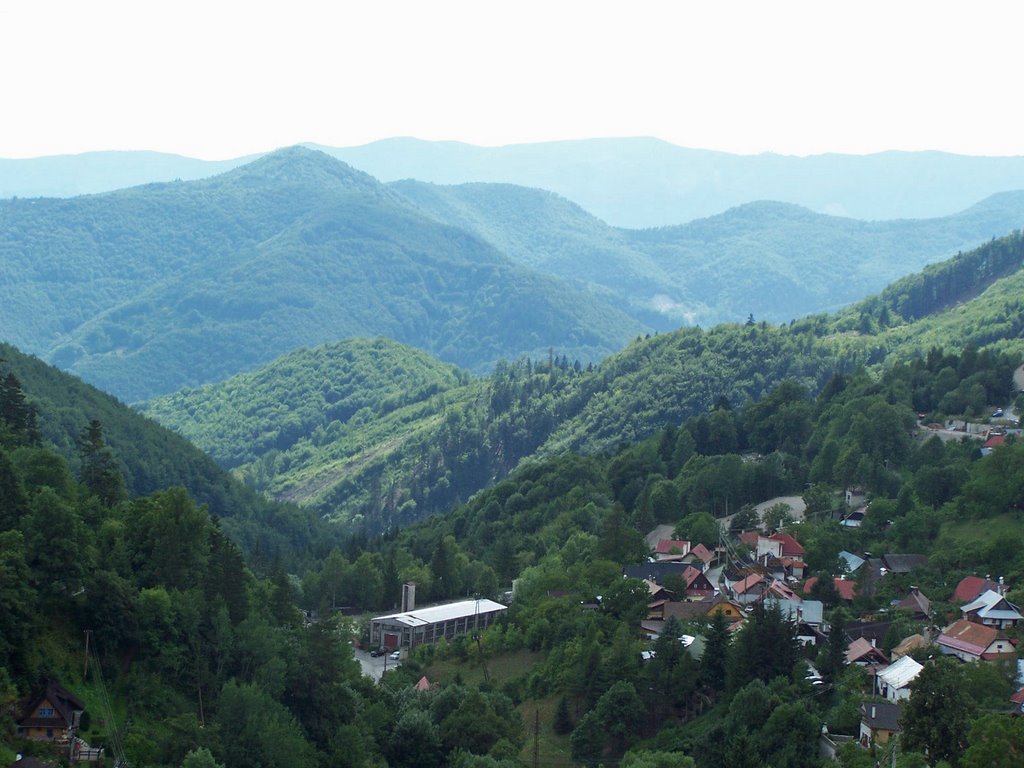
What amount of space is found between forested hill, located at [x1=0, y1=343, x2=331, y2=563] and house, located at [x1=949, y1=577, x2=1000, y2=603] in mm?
49890

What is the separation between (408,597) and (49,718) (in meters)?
32.6

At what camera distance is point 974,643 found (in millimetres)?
48969

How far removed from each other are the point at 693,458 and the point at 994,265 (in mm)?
102129

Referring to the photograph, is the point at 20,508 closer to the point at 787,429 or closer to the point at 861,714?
the point at 861,714

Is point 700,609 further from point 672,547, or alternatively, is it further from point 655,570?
point 672,547

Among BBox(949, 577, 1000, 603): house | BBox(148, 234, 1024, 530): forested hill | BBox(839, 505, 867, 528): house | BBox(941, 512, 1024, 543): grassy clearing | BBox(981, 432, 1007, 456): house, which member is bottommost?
BBox(148, 234, 1024, 530): forested hill

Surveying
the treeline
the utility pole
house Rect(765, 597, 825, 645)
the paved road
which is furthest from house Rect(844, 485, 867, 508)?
the treeline

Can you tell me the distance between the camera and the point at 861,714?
144 ft

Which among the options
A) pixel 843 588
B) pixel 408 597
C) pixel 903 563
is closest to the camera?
pixel 843 588

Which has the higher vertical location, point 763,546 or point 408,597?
point 763,546

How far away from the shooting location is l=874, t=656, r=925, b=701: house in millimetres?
45281

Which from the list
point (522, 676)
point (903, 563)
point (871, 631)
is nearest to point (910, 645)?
point (871, 631)

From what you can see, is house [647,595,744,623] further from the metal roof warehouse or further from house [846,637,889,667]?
the metal roof warehouse

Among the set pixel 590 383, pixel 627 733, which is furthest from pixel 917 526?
pixel 590 383
